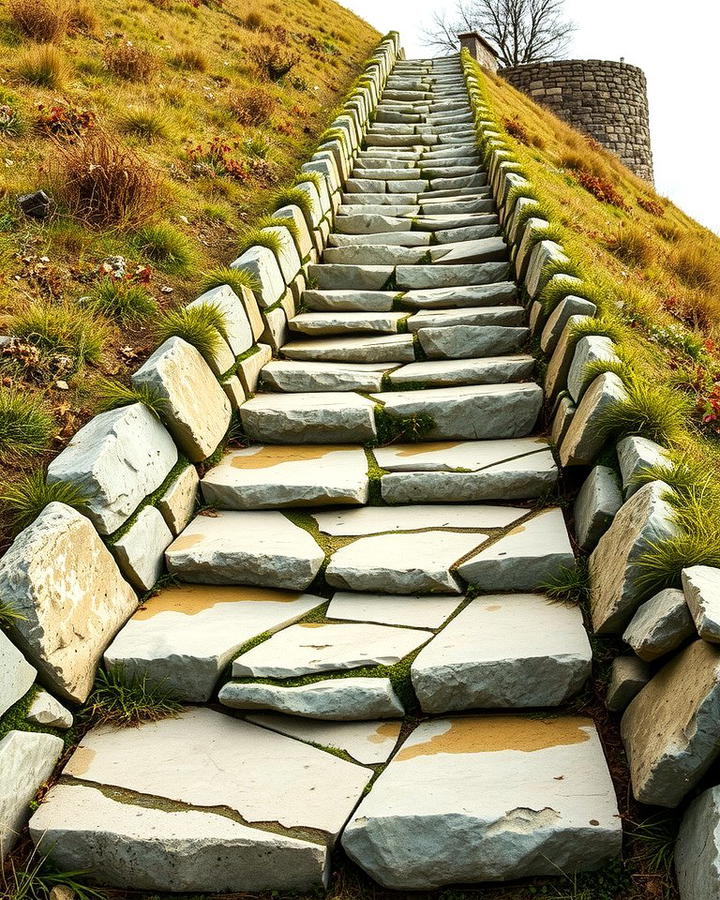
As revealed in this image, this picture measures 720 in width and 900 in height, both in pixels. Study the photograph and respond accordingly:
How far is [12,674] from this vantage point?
228 cm

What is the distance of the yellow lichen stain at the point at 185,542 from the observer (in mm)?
3167

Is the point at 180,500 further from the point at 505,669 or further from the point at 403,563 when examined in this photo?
the point at 505,669

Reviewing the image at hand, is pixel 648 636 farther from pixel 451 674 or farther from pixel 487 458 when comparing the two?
pixel 487 458

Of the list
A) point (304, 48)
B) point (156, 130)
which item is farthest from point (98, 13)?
point (304, 48)

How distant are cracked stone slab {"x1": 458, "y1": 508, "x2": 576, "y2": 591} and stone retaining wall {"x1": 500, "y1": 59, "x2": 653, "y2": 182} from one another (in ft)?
62.3

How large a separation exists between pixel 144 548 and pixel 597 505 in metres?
1.78

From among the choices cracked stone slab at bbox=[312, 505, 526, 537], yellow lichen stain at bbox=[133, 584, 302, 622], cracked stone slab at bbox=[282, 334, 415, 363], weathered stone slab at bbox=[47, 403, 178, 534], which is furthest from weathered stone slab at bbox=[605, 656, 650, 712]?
cracked stone slab at bbox=[282, 334, 415, 363]

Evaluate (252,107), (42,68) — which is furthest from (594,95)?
(42,68)

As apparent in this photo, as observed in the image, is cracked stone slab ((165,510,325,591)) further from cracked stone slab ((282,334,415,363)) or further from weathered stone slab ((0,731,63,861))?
cracked stone slab ((282,334,415,363))

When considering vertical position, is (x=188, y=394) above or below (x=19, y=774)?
above

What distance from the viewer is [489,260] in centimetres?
581

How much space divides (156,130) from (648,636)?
225 inches

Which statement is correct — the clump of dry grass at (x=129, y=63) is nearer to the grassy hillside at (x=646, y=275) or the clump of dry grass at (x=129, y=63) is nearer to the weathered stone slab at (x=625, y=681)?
the grassy hillside at (x=646, y=275)

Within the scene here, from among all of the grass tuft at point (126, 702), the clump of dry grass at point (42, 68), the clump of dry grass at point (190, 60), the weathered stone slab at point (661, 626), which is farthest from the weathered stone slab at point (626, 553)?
the clump of dry grass at point (190, 60)
